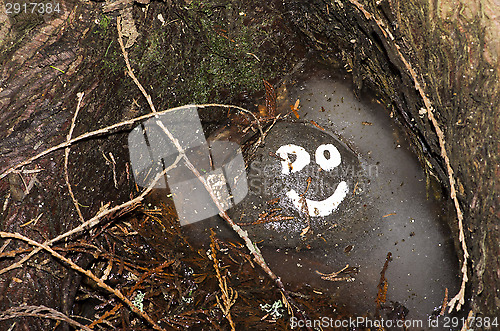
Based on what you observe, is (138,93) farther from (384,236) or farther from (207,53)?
(384,236)

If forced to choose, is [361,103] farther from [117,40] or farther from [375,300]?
[117,40]

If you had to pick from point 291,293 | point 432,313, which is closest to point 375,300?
point 432,313

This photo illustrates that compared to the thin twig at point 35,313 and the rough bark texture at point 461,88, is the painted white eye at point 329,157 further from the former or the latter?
the thin twig at point 35,313

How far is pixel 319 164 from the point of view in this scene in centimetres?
220

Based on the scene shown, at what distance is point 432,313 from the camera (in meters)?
2.01

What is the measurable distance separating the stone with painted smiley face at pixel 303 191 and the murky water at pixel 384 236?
0.07 meters

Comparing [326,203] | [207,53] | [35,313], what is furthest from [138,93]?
[326,203]

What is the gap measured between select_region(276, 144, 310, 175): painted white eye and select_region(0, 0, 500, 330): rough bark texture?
0.64 meters

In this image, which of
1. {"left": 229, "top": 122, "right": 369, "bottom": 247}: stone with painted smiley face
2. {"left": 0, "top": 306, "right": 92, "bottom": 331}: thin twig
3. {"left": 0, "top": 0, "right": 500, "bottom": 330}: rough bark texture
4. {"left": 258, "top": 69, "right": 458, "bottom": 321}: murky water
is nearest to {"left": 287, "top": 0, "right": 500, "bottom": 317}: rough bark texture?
{"left": 0, "top": 0, "right": 500, "bottom": 330}: rough bark texture

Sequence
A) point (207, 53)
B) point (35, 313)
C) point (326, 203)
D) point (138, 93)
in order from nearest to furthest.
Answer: point (35, 313) < point (138, 93) < point (207, 53) < point (326, 203)

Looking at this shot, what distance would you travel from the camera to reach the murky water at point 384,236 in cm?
203

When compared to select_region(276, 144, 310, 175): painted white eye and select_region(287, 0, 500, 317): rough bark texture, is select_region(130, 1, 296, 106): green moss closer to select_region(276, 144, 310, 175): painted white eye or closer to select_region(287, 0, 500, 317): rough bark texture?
select_region(276, 144, 310, 175): painted white eye

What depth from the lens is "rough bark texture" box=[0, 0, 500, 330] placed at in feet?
4.93

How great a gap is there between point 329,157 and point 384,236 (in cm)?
60
